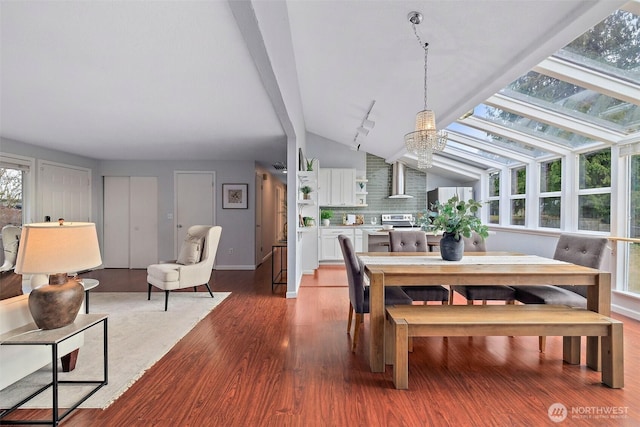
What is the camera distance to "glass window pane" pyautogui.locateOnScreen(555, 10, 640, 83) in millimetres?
2129

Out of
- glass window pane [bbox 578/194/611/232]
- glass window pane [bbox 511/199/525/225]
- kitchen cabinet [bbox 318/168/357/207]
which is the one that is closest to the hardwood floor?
glass window pane [bbox 578/194/611/232]

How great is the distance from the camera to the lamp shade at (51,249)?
1.60m

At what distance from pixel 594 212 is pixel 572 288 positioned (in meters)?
1.62

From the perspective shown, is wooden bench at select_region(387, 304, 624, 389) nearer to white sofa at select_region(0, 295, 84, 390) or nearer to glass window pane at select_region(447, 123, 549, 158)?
white sofa at select_region(0, 295, 84, 390)

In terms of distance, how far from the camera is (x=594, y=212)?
367cm

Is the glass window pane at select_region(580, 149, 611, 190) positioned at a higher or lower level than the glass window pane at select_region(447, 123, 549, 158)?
lower

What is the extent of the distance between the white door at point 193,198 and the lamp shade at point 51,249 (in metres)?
4.53

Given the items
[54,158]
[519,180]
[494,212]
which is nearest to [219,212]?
[54,158]

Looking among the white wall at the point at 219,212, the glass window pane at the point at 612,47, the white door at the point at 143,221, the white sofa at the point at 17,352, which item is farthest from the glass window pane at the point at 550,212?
the white door at the point at 143,221

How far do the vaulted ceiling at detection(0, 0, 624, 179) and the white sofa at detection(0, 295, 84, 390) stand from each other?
1734mm

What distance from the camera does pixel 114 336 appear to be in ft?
8.98

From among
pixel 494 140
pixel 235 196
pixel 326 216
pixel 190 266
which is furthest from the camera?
pixel 326 216

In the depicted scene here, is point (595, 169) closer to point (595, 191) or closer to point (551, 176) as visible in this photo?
point (595, 191)

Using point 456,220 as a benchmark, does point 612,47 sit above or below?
above
